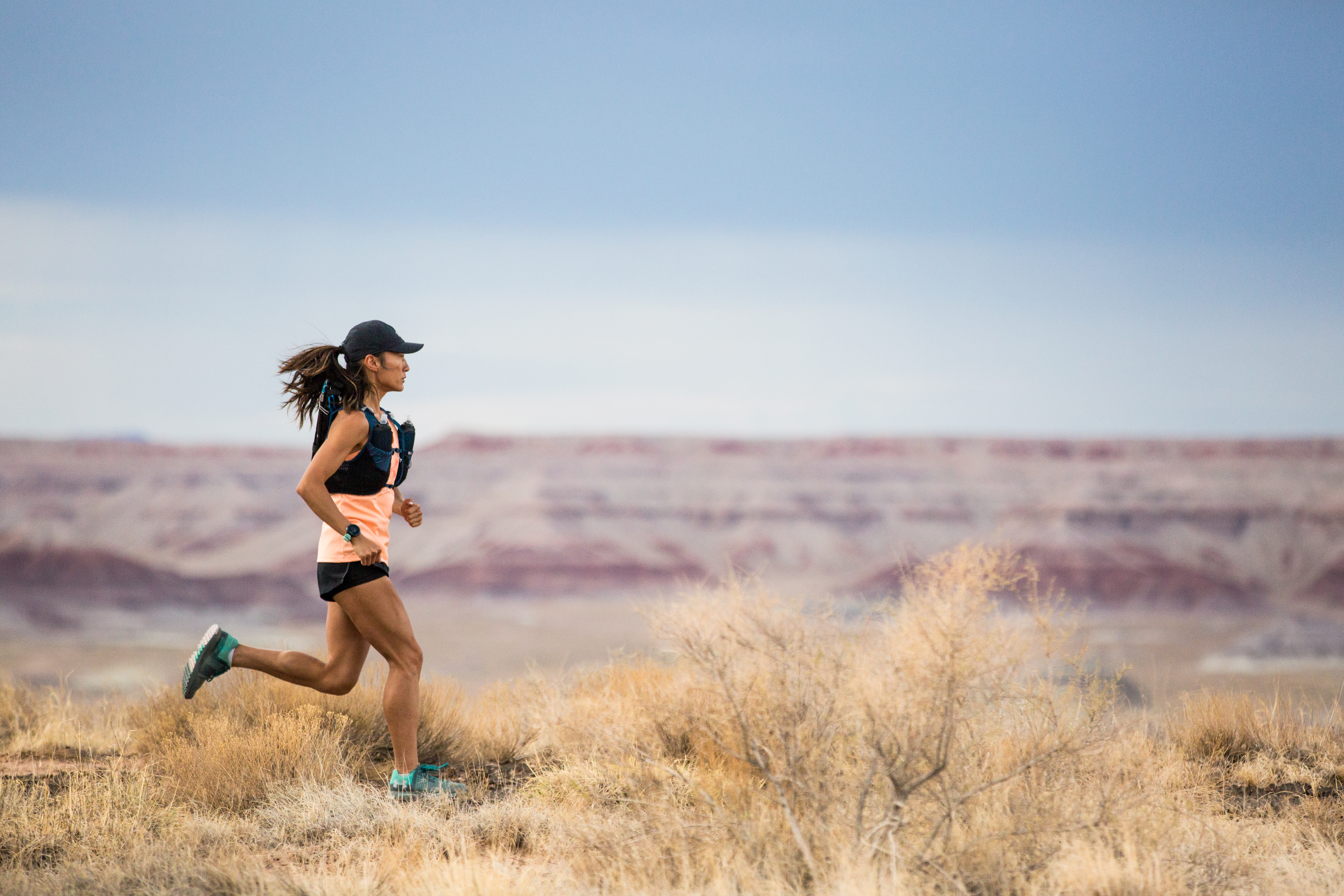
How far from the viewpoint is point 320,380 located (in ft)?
15.3

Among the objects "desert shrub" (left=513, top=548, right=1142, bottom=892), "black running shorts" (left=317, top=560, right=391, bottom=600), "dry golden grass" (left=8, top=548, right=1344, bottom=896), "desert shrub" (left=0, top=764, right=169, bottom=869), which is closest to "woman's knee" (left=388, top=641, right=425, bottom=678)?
"black running shorts" (left=317, top=560, right=391, bottom=600)

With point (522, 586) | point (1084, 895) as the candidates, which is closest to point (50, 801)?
point (1084, 895)

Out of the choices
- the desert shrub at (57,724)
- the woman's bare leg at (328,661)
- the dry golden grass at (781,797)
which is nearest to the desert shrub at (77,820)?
the dry golden grass at (781,797)

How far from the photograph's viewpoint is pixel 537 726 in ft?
20.4

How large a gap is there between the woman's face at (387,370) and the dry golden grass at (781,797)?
1601mm

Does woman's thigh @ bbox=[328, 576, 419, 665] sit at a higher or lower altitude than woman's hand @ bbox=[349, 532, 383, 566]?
lower

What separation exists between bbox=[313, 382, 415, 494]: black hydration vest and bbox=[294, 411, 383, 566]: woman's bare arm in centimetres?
5

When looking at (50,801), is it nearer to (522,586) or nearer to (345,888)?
(345,888)

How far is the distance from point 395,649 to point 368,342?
4.39 feet

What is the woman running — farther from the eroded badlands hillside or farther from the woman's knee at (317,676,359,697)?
the eroded badlands hillside

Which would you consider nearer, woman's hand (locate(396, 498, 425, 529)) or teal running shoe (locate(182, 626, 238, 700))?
teal running shoe (locate(182, 626, 238, 700))

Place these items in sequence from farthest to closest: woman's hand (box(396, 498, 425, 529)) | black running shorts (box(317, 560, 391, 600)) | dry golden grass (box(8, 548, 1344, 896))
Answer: woman's hand (box(396, 498, 425, 529)), black running shorts (box(317, 560, 391, 600)), dry golden grass (box(8, 548, 1344, 896))

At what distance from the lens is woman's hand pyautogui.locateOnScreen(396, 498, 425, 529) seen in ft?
15.9

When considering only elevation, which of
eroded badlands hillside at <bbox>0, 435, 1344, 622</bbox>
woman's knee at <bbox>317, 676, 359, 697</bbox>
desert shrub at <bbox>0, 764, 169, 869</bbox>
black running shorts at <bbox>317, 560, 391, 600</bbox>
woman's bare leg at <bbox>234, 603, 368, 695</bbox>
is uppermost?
black running shorts at <bbox>317, 560, 391, 600</bbox>
